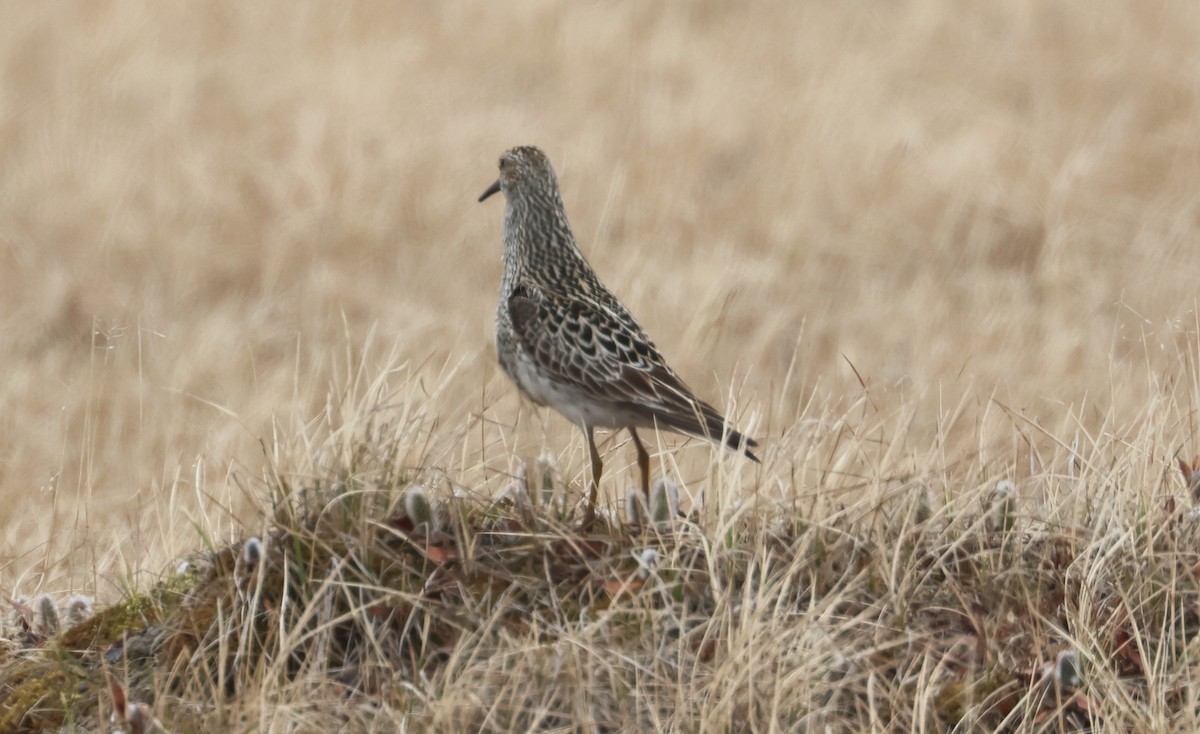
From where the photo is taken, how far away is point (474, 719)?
4609mm

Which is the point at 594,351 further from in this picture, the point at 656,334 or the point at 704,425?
the point at 656,334

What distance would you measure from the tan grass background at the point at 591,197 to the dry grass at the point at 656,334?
0.14 feet

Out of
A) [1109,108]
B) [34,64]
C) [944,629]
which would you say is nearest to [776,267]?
[1109,108]

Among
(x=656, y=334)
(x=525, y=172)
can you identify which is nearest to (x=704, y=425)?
(x=525, y=172)

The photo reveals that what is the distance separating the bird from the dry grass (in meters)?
0.17

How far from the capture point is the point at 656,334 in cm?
1193

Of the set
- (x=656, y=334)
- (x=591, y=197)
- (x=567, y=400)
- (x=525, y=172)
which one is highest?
(x=591, y=197)

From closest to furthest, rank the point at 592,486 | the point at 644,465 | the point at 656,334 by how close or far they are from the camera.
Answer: the point at 592,486
the point at 644,465
the point at 656,334

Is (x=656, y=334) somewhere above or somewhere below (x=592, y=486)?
above

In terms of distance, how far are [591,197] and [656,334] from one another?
→ 9.33ft

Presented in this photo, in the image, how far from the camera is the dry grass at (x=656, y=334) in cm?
486

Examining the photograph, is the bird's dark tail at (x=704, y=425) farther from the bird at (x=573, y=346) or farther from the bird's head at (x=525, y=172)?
the bird's head at (x=525, y=172)

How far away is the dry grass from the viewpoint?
4.86 meters

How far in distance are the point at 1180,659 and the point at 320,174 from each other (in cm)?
1013
